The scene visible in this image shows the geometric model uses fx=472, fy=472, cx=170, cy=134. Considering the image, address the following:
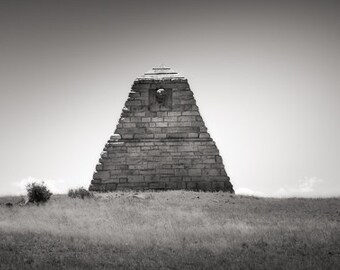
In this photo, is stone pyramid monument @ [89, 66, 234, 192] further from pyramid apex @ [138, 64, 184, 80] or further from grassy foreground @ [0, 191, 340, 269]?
grassy foreground @ [0, 191, 340, 269]

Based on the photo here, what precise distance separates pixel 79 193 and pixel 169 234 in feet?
24.9

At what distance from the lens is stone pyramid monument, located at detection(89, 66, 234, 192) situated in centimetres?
1888

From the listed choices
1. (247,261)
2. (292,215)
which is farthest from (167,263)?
(292,215)

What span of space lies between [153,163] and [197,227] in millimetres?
8118

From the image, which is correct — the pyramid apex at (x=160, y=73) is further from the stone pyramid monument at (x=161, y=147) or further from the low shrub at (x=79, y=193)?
the low shrub at (x=79, y=193)

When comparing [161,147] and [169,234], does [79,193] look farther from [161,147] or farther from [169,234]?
[169,234]

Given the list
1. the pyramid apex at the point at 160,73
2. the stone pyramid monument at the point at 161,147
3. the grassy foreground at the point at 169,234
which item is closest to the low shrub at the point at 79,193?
the grassy foreground at the point at 169,234

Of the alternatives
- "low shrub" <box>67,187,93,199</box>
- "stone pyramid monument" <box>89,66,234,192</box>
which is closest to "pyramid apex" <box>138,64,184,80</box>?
"stone pyramid monument" <box>89,66,234,192</box>

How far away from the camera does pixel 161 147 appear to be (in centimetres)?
1920

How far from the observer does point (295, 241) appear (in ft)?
30.4

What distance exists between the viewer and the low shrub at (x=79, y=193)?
1672cm

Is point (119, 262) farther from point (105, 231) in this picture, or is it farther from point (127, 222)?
point (127, 222)

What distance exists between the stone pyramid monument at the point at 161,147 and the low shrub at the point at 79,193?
5.36 feet

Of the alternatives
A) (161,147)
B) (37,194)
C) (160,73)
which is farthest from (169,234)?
(160,73)
